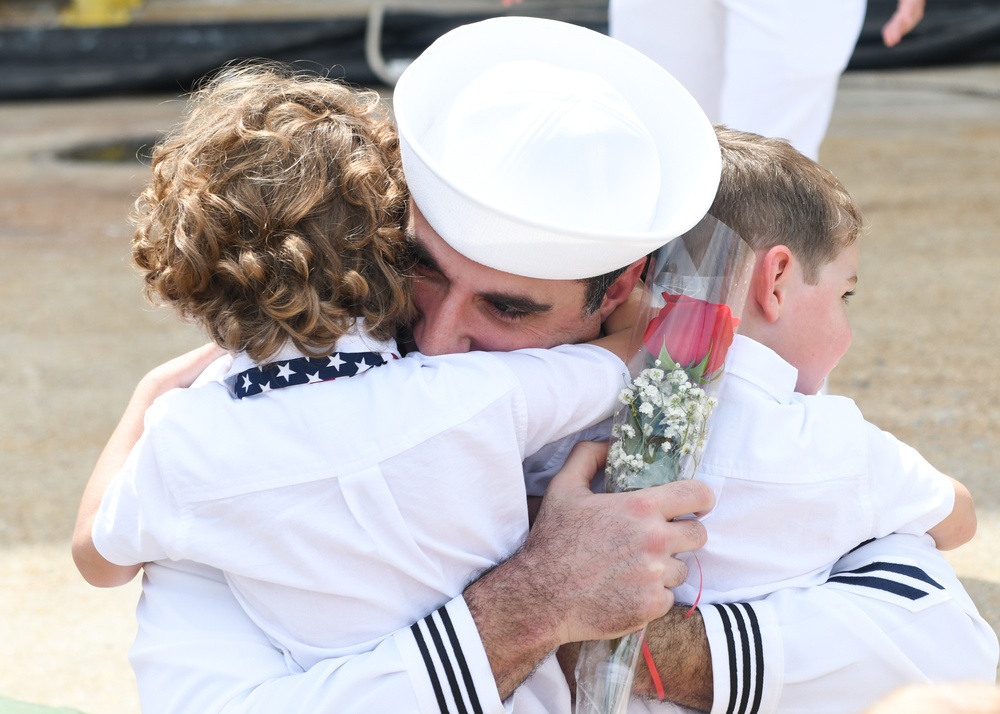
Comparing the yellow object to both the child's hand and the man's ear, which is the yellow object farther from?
the man's ear

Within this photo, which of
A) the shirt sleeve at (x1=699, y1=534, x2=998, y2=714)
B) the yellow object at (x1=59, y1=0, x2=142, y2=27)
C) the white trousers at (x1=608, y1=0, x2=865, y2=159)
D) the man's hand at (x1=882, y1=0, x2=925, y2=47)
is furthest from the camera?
the yellow object at (x1=59, y1=0, x2=142, y2=27)

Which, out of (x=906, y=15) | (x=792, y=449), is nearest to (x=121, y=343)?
(x=906, y=15)

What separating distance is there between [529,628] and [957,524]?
0.75 meters

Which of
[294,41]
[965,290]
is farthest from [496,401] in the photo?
[294,41]

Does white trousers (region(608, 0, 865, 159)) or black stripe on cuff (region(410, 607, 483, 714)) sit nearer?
black stripe on cuff (region(410, 607, 483, 714))

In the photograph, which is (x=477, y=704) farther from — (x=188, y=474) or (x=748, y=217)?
(x=748, y=217)

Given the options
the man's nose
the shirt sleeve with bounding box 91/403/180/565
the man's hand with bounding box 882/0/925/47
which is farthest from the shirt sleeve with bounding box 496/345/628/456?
the man's hand with bounding box 882/0/925/47

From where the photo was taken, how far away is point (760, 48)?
307 cm

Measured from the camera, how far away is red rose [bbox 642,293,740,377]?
1.67 m

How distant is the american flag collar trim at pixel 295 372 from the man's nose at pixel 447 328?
0.50 feet

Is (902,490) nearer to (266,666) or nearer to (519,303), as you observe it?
(519,303)

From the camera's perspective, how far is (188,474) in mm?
1489

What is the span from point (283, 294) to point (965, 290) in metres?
3.87

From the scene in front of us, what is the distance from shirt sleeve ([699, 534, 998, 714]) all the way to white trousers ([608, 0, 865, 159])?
174 cm
